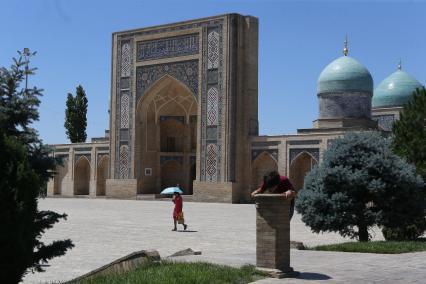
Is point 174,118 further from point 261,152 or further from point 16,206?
point 16,206

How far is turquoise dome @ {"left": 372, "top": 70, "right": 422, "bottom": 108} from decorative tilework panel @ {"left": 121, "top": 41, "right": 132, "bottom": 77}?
14.5 meters

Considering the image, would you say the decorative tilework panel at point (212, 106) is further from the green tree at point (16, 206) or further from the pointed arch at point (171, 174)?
the green tree at point (16, 206)

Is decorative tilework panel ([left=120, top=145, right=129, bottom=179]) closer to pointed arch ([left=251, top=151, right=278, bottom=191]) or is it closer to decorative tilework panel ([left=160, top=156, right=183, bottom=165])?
decorative tilework panel ([left=160, top=156, right=183, bottom=165])

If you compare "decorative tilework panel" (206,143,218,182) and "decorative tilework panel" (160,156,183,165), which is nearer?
"decorative tilework panel" (206,143,218,182)

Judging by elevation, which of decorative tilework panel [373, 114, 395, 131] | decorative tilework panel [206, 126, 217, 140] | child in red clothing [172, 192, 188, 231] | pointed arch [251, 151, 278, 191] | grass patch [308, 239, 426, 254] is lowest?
grass patch [308, 239, 426, 254]

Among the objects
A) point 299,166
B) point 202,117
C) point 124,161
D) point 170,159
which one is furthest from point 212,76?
point 124,161

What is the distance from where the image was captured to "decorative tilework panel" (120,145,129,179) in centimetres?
3381

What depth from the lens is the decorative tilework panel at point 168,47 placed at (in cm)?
3162

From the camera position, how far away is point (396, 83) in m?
37.3

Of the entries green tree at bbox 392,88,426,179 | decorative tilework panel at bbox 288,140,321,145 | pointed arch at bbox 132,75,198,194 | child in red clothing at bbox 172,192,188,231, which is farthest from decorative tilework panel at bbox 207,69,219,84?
green tree at bbox 392,88,426,179

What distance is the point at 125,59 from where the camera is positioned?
3438 centimetres

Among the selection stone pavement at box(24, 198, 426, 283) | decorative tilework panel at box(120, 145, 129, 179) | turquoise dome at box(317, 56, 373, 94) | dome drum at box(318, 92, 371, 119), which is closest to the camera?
stone pavement at box(24, 198, 426, 283)

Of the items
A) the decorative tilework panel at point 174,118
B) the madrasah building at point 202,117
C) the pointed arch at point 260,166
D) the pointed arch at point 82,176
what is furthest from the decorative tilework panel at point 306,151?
the pointed arch at point 82,176

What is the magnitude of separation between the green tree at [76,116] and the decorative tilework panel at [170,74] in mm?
8643
